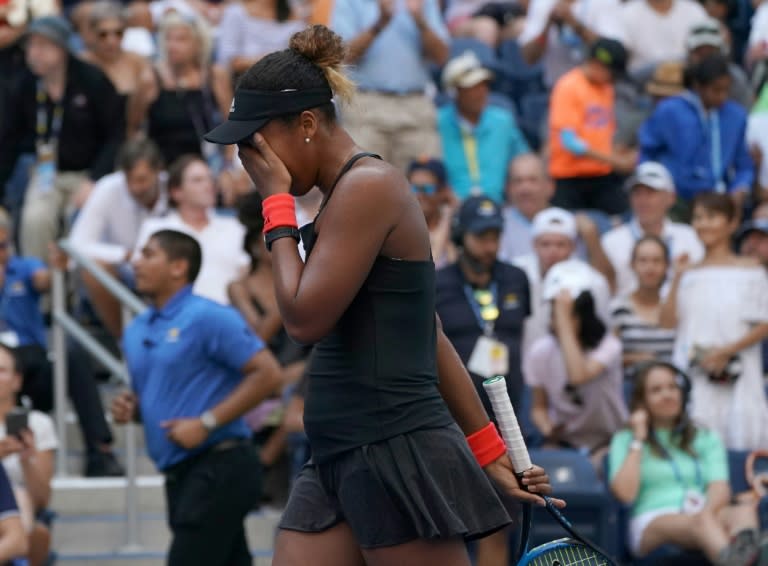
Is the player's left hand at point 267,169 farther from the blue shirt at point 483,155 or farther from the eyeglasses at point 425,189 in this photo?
the blue shirt at point 483,155

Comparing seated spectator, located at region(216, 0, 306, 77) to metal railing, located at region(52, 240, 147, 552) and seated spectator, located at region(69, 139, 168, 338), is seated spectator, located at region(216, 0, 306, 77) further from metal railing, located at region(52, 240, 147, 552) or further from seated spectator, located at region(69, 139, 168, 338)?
metal railing, located at region(52, 240, 147, 552)

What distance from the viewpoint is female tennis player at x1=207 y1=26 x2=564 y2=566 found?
3.36 meters

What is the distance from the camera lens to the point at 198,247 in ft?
19.4

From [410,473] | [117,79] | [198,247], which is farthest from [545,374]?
[410,473]

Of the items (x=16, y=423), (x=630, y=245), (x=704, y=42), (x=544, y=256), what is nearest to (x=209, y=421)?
(x=16, y=423)

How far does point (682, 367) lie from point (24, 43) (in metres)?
4.49

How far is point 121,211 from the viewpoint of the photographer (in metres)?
8.21

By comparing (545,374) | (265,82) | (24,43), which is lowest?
(545,374)

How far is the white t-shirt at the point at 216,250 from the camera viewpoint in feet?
25.7

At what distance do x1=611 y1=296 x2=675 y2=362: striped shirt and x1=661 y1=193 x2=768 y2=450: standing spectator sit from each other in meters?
0.07

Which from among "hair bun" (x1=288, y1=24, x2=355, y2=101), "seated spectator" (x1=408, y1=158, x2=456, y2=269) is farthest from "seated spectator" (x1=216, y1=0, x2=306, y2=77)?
"hair bun" (x1=288, y1=24, x2=355, y2=101)

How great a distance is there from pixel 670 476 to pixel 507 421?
3.52m

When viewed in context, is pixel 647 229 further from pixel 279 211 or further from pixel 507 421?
pixel 279 211

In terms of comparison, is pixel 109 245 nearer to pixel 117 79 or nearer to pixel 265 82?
pixel 117 79
